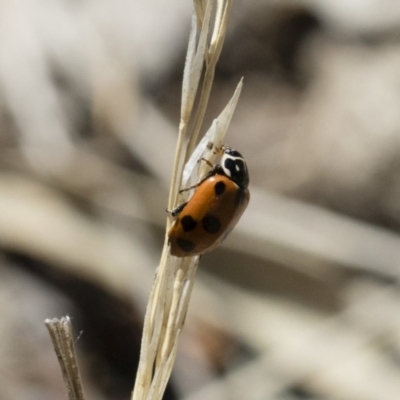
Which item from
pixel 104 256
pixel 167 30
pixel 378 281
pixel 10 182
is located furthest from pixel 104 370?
pixel 167 30

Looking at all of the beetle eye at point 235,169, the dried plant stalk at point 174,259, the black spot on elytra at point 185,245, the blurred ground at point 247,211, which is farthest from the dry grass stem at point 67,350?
the blurred ground at point 247,211

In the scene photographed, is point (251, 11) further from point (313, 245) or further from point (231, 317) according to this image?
point (231, 317)

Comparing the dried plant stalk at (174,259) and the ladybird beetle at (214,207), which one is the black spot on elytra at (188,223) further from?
the dried plant stalk at (174,259)

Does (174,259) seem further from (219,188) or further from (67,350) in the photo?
(219,188)

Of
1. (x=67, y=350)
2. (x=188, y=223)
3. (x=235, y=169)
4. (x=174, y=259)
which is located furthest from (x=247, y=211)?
(x=67, y=350)

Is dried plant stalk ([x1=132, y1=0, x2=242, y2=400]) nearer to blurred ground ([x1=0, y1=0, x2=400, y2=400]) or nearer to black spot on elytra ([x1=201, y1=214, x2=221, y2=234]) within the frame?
black spot on elytra ([x1=201, y1=214, x2=221, y2=234])

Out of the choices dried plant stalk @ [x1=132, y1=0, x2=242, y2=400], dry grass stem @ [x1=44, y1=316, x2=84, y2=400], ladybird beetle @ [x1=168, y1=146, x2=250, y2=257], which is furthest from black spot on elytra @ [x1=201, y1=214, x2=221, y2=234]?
dry grass stem @ [x1=44, y1=316, x2=84, y2=400]
